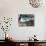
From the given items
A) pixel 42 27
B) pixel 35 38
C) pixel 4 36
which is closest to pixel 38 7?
pixel 42 27

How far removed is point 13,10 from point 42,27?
0.88 meters

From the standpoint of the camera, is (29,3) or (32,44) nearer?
(32,44)

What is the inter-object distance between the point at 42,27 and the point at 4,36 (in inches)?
40.1

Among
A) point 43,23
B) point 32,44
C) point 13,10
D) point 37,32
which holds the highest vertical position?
point 13,10

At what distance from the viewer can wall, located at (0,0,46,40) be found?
347 centimetres

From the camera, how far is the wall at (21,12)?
347cm

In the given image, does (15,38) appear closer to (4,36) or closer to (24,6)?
(4,36)

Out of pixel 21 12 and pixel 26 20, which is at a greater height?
pixel 21 12

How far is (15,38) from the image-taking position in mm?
3451

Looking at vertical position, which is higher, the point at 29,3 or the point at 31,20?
the point at 29,3

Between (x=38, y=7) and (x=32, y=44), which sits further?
(x=38, y=7)

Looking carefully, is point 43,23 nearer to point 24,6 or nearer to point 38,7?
point 38,7

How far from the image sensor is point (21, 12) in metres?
3.51

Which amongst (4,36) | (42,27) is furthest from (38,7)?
(4,36)
